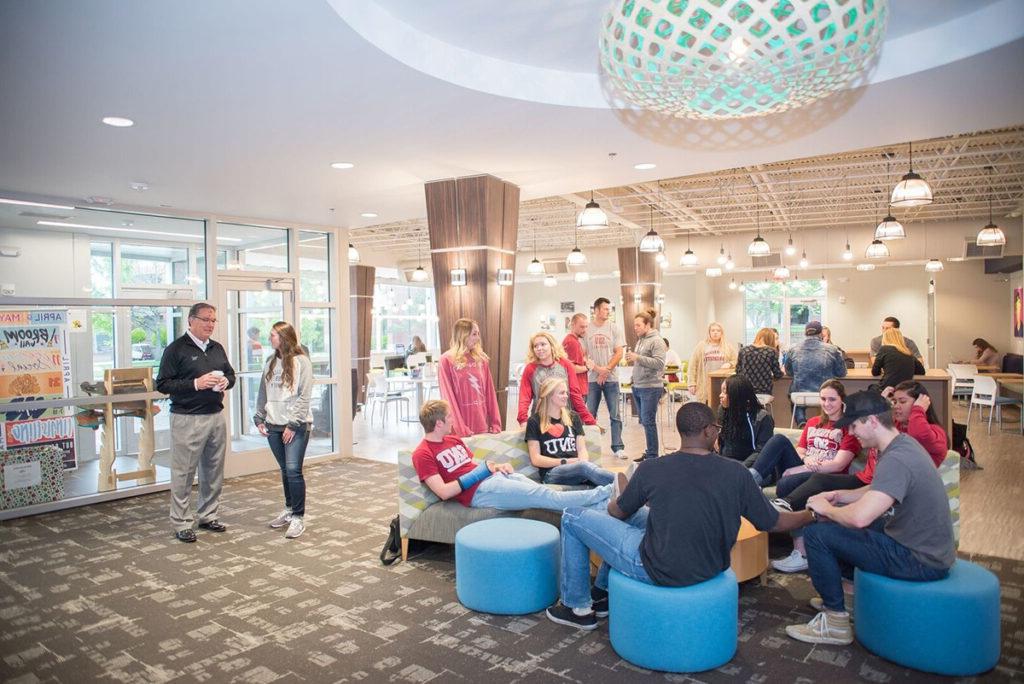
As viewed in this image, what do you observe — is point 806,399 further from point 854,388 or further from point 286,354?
point 286,354

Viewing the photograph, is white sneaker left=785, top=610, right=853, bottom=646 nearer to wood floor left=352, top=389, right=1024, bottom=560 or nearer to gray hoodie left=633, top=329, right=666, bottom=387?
wood floor left=352, top=389, right=1024, bottom=560

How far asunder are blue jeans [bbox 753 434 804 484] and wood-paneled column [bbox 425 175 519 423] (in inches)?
93.6

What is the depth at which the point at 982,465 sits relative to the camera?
295 inches

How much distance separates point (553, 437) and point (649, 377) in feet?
10.6

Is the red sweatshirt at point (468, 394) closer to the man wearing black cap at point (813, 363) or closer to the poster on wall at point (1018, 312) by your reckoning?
the man wearing black cap at point (813, 363)

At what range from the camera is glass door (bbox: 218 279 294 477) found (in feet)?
25.7

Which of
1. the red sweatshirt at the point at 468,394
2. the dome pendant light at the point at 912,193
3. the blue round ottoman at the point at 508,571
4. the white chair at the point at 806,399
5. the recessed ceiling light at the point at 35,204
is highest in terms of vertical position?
the recessed ceiling light at the point at 35,204

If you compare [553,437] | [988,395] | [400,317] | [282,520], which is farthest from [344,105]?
[400,317]

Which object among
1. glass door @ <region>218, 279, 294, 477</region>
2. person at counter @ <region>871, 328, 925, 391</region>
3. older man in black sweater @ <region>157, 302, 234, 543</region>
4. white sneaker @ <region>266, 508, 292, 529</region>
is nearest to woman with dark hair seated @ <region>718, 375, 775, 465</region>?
person at counter @ <region>871, 328, 925, 391</region>

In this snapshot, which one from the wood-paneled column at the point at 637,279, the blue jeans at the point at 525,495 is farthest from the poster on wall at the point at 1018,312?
the blue jeans at the point at 525,495

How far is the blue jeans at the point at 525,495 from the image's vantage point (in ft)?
13.0

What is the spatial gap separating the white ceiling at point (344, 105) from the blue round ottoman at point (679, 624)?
1.97 m

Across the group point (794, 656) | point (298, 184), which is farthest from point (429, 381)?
point (794, 656)

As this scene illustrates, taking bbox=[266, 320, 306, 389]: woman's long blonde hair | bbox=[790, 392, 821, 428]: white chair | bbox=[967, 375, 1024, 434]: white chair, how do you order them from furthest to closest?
1. bbox=[967, 375, 1024, 434]: white chair
2. bbox=[790, 392, 821, 428]: white chair
3. bbox=[266, 320, 306, 389]: woman's long blonde hair
